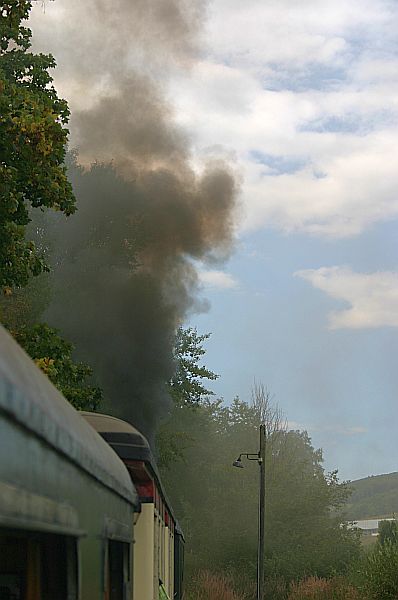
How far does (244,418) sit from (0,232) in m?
37.0

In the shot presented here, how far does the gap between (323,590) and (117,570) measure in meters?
28.2

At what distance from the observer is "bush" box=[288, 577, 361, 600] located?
28673 millimetres

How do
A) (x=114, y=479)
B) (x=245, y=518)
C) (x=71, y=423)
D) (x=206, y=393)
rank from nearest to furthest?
1. (x=71, y=423)
2. (x=114, y=479)
3. (x=206, y=393)
4. (x=245, y=518)

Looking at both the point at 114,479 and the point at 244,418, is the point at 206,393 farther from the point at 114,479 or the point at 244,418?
the point at 114,479

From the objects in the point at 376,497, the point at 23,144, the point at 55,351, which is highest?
the point at 23,144

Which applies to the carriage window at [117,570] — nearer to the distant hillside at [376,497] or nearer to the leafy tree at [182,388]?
the leafy tree at [182,388]

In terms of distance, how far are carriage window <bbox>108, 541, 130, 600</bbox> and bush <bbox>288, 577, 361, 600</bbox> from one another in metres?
24.5

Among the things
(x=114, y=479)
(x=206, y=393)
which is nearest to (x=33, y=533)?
(x=114, y=479)

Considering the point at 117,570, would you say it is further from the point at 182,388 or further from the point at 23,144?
the point at 182,388

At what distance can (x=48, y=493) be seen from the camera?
2.21 metres

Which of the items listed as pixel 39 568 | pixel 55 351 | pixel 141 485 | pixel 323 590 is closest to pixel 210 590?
pixel 323 590

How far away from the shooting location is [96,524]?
3225 millimetres

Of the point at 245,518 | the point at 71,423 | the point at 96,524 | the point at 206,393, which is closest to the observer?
the point at 71,423

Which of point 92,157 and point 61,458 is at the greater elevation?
point 92,157
